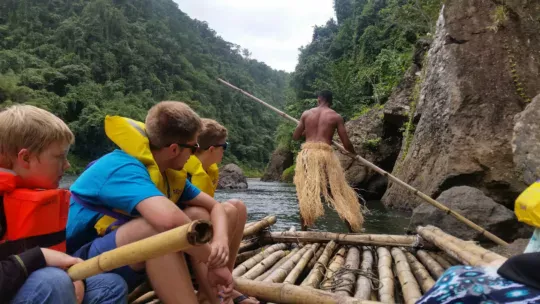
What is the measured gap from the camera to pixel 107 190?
1.62 meters

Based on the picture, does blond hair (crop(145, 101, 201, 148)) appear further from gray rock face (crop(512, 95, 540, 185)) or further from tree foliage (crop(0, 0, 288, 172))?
tree foliage (crop(0, 0, 288, 172))

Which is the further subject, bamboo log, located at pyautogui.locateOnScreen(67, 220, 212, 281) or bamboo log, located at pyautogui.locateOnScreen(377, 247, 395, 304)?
bamboo log, located at pyautogui.locateOnScreen(377, 247, 395, 304)

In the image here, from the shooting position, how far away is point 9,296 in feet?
3.97

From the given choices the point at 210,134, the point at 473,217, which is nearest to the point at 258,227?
the point at 210,134

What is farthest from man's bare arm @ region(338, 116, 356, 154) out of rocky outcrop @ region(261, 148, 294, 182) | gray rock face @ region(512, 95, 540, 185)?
rocky outcrop @ region(261, 148, 294, 182)

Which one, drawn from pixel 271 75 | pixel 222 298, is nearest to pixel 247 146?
pixel 271 75

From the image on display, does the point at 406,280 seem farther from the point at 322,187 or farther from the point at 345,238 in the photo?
the point at 322,187

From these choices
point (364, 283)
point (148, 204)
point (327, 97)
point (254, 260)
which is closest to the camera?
point (148, 204)

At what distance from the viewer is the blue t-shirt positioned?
1594 millimetres

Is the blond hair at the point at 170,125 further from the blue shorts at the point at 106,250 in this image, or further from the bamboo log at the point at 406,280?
the bamboo log at the point at 406,280

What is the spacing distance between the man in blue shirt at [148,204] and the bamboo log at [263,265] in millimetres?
876

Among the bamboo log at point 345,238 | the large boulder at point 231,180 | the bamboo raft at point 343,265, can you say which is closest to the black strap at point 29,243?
the bamboo raft at point 343,265

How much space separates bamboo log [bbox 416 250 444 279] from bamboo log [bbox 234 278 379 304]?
A: 1.04m

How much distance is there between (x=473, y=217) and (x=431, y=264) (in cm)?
246
